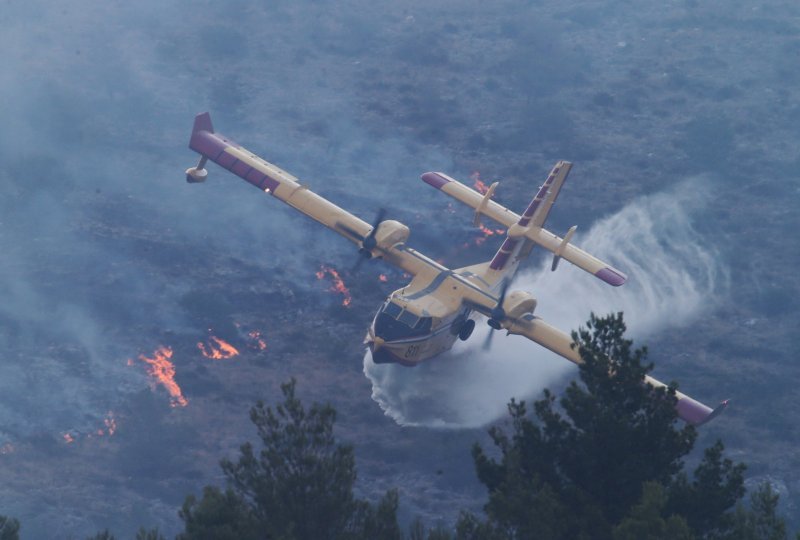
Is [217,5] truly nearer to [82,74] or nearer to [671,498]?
[82,74]

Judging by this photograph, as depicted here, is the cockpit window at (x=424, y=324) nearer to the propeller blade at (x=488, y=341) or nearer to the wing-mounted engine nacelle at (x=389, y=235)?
the propeller blade at (x=488, y=341)

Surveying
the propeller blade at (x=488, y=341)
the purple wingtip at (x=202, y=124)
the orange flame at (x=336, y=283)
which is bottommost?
the propeller blade at (x=488, y=341)

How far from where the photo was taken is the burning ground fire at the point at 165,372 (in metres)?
56.2

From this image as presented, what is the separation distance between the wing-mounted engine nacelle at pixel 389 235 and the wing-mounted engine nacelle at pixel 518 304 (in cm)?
654

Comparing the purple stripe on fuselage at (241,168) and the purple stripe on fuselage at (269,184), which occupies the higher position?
the purple stripe on fuselage at (241,168)

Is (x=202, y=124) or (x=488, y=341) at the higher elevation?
(x=202, y=124)

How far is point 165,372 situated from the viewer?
189 ft

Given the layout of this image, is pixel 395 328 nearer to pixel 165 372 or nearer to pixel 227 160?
pixel 165 372

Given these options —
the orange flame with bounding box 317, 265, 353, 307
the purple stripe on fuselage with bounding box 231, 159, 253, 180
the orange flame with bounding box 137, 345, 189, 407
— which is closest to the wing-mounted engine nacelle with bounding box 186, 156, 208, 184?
the purple stripe on fuselage with bounding box 231, 159, 253, 180

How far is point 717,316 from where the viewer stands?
215ft

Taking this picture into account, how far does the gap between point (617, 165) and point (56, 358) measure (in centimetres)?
4316

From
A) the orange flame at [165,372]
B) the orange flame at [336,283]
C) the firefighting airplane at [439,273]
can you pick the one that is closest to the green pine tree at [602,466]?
the firefighting airplane at [439,273]

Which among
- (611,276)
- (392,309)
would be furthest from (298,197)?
(611,276)

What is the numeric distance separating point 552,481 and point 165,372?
31.0 metres
